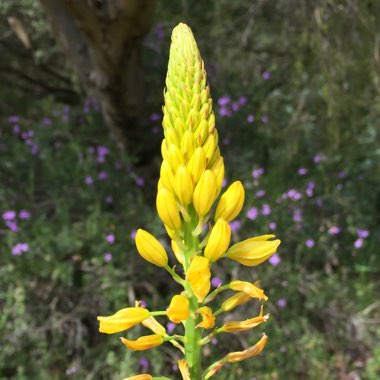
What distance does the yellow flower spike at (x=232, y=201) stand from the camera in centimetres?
138

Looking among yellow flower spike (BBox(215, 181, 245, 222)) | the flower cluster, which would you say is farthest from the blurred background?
yellow flower spike (BBox(215, 181, 245, 222))

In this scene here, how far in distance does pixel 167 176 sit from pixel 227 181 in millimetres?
3563

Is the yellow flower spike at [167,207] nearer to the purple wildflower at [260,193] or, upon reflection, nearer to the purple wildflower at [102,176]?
the purple wildflower at [260,193]

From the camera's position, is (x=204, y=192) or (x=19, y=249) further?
(x=19, y=249)

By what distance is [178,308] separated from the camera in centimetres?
126

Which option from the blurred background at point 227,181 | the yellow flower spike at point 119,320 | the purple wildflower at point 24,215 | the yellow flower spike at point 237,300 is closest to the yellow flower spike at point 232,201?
the yellow flower spike at point 237,300

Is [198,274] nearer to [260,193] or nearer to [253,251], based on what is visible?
[253,251]

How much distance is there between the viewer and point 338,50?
13.2 feet

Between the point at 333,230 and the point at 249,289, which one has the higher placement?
the point at 333,230

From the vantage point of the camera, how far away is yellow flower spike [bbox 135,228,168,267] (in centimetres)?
139

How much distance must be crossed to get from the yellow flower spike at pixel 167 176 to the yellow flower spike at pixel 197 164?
56 millimetres

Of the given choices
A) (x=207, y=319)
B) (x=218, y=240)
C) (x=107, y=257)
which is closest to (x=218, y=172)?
(x=218, y=240)

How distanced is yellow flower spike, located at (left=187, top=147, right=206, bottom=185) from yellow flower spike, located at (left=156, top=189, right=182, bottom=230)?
0.28ft

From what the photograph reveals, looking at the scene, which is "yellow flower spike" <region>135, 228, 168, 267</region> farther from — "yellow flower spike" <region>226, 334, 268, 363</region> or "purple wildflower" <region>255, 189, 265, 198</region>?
"purple wildflower" <region>255, 189, 265, 198</region>
